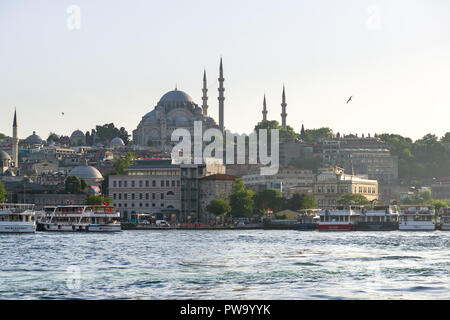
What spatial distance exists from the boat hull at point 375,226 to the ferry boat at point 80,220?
83.5ft

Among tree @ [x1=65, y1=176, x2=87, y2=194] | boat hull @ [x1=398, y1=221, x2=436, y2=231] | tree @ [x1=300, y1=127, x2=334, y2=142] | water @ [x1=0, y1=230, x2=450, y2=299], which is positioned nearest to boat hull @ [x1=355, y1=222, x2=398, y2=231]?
boat hull @ [x1=398, y1=221, x2=436, y2=231]

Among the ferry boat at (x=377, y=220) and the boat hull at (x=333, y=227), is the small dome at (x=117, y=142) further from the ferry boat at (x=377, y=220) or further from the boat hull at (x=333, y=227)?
the boat hull at (x=333, y=227)

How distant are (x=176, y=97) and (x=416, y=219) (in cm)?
11345

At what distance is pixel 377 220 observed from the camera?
88.6 m

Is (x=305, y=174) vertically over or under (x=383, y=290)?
over

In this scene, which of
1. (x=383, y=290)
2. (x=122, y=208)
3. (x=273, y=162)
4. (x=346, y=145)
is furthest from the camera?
(x=346, y=145)

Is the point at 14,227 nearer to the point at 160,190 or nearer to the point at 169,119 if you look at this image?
the point at 160,190

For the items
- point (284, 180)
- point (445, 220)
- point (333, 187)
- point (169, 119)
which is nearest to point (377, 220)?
point (445, 220)

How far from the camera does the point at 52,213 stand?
81.1 meters

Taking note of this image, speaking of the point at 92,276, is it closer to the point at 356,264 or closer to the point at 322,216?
the point at 356,264

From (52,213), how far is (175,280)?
58758 mm

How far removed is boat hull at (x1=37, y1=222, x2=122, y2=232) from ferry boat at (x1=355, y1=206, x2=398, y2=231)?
25.7 m

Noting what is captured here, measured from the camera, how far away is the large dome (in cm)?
19312
